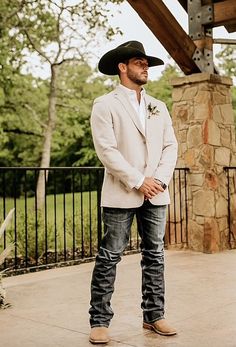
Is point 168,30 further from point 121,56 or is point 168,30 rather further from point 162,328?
point 162,328

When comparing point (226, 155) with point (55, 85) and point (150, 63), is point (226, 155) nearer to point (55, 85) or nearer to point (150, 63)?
point (150, 63)

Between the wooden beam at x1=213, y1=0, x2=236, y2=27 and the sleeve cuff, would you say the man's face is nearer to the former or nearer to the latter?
the sleeve cuff

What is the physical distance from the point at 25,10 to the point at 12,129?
494 cm

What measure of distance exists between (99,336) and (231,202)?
12.3 ft

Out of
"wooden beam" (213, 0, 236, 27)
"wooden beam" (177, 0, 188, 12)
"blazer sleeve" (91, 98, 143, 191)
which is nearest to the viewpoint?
"blazer sleeve" (91, 98, 143, 191)

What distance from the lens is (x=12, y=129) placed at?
58.4 feet

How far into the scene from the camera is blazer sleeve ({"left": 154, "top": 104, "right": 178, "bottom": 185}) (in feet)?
9.01

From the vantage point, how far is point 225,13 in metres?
5.75

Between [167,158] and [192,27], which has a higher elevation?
[192,27]

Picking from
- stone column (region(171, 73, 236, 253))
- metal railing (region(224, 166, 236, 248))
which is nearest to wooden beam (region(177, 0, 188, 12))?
stone column (region(171, 73, 236, 253))

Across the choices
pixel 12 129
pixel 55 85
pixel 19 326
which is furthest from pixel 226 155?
pixel 12 129


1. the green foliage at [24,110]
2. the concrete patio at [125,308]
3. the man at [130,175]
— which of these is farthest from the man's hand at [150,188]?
the green foliage at [24,110]

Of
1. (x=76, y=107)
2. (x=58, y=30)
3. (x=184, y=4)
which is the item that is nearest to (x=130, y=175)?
(x=184, y=4)

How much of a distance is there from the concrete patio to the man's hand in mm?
753
